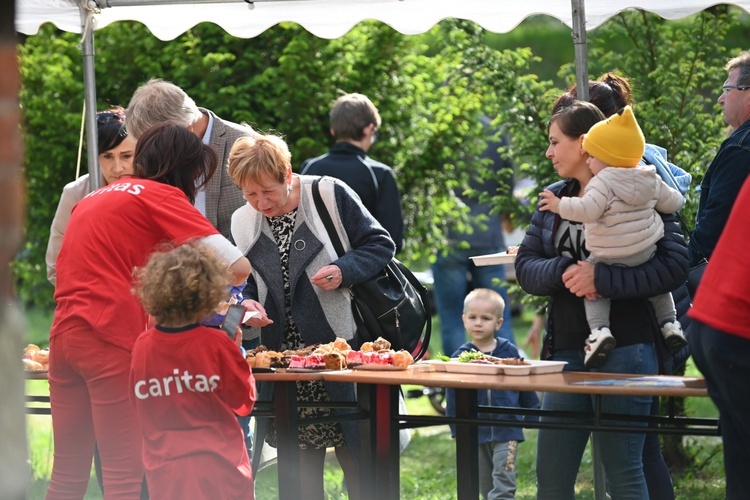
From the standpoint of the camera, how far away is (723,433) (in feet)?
10.6

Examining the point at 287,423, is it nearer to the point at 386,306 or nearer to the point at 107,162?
the point at 386,306

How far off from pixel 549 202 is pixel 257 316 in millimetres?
1208

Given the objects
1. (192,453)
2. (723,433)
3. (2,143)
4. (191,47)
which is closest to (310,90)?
(191,47)

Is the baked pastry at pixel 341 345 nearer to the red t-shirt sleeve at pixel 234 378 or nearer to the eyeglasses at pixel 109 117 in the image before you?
the red t-shirt sleeve at pixel 234 378

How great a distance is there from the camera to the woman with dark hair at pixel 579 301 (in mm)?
4082

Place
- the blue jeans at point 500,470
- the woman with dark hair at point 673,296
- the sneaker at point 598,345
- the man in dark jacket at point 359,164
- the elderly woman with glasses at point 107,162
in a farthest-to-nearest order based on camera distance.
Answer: the man in dark jacket at point 359,164 < the blue jeans at point 500,470 < the elderly woman with glasses at point 107,162 < the woman with dark hair at point 673,296 < the sneaker at point 598,345

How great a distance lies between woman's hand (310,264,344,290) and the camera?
471 cm

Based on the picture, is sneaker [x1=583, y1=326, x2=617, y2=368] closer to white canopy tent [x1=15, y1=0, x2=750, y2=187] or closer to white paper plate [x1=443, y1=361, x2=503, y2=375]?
white paper plate [x1=443, y1=361, x2=503, y2=375]

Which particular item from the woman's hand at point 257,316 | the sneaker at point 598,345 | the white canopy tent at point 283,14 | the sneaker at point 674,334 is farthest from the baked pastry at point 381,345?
the white canopy tent at point 283,14

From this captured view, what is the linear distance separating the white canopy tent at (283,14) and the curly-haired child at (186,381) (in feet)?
6.84

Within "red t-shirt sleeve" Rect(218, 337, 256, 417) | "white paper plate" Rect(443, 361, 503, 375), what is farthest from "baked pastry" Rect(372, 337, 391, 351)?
"red t-shirt sleeve" Rect(218, 337, 256, 417)

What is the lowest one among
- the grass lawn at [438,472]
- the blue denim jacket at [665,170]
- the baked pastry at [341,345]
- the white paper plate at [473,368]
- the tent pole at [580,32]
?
the grass lawn at [438,472]

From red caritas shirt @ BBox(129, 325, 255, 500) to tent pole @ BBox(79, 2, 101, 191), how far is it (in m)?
2.04

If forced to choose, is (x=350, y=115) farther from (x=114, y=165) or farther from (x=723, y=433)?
(x=723, y=433)
